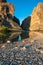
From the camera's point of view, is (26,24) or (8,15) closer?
(8,15)

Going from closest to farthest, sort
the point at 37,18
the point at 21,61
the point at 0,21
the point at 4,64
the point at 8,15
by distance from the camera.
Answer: the point at 4,64 → the point at 21,61 → the point at 0,21 → the point at 8,15 → the point at 37,18

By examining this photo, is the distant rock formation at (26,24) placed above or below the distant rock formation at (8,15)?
below

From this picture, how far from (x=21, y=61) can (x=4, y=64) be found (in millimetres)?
1770

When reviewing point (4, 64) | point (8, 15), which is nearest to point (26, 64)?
point (4, 64)

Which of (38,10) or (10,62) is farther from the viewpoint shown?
(38,10)

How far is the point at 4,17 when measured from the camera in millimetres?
143375

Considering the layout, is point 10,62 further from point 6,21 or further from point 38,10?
point 38,10

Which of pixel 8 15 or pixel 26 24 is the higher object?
pixel 8 15

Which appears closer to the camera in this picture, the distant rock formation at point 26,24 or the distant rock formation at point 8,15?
the distant rock formation at point 8,15

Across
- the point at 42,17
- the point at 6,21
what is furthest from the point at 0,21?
the point at 42,17

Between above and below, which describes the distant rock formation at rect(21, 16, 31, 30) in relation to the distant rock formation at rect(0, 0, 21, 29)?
below

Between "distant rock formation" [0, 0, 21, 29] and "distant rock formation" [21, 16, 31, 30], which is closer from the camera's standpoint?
"distant rock formation" [0, 0, 21, 29]

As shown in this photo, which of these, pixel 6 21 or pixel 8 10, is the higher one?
pixel 8 10

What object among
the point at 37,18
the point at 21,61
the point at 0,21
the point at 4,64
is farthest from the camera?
the point at 37,18
